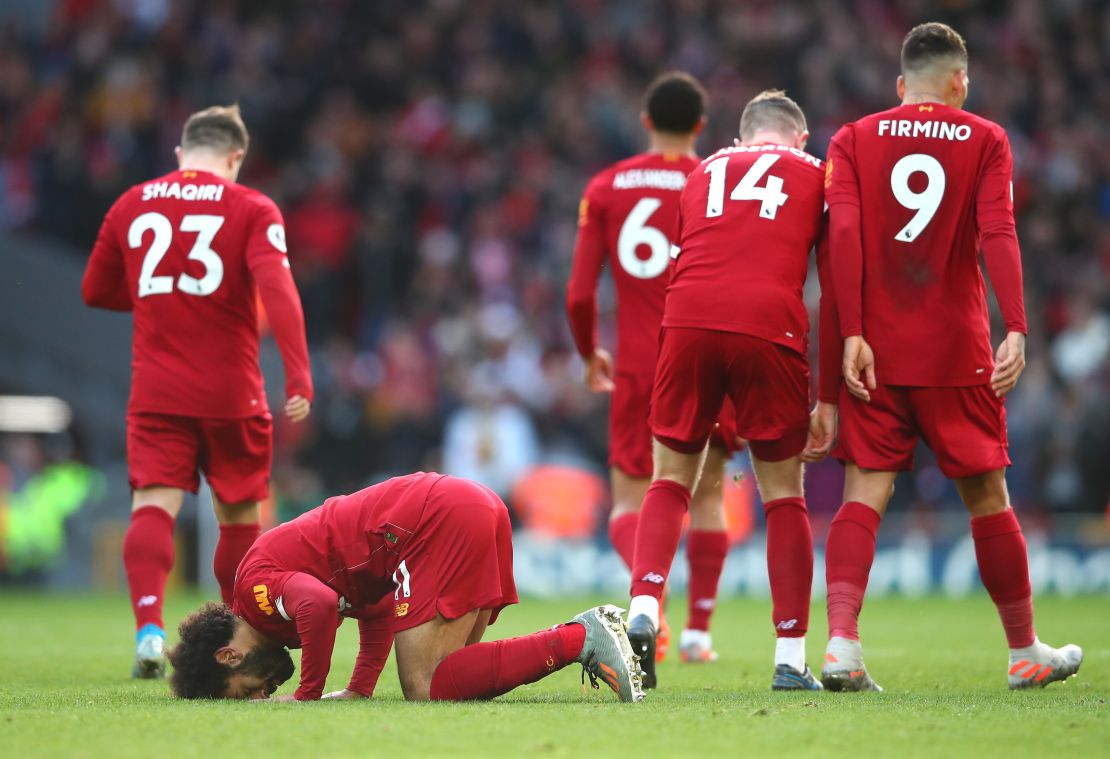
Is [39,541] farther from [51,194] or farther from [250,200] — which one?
[250,200]

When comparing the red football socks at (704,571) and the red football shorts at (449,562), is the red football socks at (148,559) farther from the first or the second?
the red football socks at (704,571)

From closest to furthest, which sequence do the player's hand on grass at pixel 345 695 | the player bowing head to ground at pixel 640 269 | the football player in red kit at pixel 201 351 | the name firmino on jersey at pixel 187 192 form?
the player's hand on grass at pixel 345 695
the football player in red kit at pixel 201 351
the name firmino on jersey at pixel 187 192
the player bowing head to ground at pixel 640 269

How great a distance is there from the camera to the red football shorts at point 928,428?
19.5 feet

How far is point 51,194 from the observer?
17.3 meters

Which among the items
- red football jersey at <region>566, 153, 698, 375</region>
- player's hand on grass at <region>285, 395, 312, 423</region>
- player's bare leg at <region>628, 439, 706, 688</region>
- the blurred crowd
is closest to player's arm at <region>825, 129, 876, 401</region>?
player's bare leg at <region>628, 439, 706, 688</region>

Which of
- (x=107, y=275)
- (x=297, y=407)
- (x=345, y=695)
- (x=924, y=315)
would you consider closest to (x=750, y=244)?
(x=924, y=315)

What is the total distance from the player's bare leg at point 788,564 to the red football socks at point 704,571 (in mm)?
1476

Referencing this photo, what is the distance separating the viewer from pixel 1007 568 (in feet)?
20.0

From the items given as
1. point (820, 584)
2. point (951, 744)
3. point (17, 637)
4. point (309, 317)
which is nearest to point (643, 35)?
point (309, 317)

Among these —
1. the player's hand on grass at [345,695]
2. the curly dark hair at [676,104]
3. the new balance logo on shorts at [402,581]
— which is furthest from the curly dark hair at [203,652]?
the curly dark hair at [676,104]

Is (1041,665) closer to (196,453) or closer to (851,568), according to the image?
(851,568)

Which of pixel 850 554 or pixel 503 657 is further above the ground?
pixel 850 554

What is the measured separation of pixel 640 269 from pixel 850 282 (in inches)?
78.1

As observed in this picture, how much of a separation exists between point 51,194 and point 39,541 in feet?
14.1
